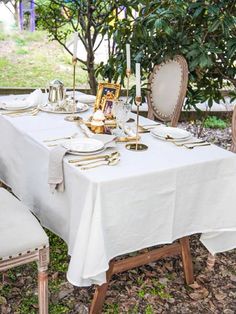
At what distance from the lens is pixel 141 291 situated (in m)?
1.84

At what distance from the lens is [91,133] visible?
1.75 m

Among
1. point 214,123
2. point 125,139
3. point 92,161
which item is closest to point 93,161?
point 92,161

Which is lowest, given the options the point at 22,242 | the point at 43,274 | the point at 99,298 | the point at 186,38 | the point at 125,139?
the point at 99,298

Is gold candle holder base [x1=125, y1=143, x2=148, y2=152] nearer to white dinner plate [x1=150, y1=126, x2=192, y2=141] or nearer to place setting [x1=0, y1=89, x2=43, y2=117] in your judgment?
white dinner plate [x1=150, y1=126, x2=192, y2=141]

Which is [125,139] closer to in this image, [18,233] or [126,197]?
[126,197]

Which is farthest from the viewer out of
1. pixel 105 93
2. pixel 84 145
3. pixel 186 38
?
pixel 186 38

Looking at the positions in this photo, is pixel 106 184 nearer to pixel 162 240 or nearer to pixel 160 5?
pixel 162 240

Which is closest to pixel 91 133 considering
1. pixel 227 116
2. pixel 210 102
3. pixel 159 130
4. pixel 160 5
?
pixel 159 130

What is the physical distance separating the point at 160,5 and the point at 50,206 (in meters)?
1.56

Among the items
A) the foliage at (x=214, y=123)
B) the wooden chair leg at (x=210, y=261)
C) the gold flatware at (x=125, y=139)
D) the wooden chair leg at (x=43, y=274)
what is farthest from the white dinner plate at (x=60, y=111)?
the foliage at (x=214, y=123)

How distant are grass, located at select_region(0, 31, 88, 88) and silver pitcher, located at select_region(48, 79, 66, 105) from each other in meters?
2.40

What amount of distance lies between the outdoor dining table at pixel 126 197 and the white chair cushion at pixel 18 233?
116 millimetres

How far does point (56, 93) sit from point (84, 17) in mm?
1454

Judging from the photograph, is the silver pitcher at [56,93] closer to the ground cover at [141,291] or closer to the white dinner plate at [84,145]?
the white dinner plate at [84,145]
